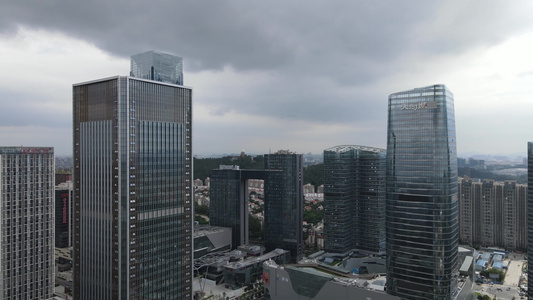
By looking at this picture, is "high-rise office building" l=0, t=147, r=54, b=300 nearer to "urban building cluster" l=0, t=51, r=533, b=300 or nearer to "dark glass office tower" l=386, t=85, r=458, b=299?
"urban building cluster" l=0, t=51, r=533, b=300

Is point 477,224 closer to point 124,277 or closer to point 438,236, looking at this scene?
point 438,236

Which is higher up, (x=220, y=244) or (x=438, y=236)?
(x=438, y=236)

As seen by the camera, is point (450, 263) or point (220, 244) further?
point (220, 244)

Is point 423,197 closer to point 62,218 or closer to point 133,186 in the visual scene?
point 133,186

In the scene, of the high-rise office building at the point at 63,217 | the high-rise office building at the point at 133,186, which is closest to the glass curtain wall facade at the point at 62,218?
the high-rise office building at the point at 63,217

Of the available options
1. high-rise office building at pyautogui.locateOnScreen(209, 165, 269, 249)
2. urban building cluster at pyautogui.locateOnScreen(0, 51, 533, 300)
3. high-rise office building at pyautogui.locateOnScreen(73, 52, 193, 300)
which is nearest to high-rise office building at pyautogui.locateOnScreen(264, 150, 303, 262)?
high-rise office building at pyautogui.locateOnScreen(209, 165, 269, 249)

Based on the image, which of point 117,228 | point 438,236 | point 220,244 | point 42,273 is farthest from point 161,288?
point 220,244

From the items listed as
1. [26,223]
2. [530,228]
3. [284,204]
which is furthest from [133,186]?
[530,228]
